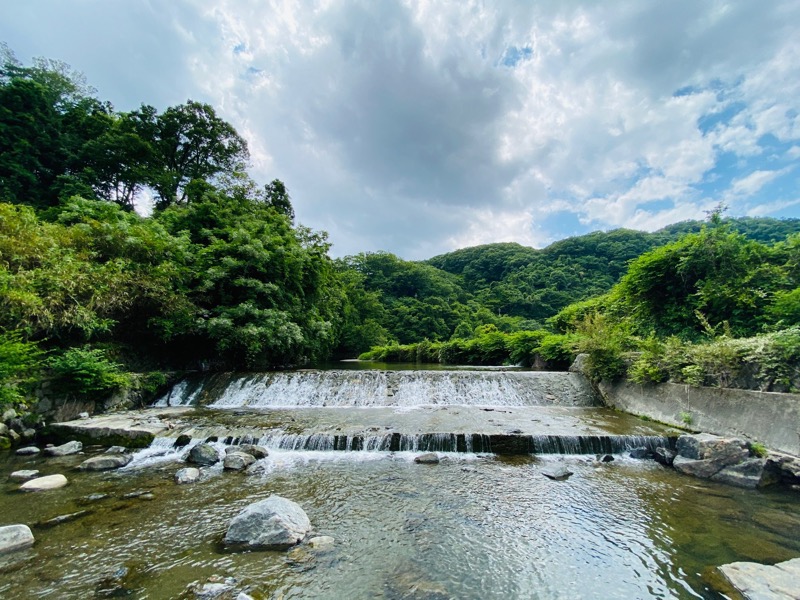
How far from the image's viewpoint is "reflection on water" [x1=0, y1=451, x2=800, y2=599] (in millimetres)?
3213

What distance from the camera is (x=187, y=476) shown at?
5777 millimetres

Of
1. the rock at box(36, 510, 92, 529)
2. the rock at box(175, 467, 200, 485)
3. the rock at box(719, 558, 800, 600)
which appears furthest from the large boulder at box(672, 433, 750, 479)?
the rock at box(36, 510, 92, 529)

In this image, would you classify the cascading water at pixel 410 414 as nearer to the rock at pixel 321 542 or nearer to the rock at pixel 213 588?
the rock at pixel 321 542

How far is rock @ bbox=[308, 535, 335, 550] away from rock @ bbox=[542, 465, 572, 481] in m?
4.05

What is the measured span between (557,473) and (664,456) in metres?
2.53

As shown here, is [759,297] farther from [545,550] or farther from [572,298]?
[572,298]

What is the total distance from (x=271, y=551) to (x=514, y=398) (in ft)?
31.9

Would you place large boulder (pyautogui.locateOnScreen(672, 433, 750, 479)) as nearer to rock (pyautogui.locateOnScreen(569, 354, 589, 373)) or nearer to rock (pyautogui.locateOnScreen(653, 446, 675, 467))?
rock (pyautogui.locateOnScreen(653, 446, 675, 467))

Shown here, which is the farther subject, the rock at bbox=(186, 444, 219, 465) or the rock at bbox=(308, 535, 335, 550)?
the rock at bbox=(186, 444, 219, 465)

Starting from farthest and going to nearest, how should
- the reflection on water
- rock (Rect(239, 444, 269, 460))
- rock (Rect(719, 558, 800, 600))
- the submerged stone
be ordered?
rock (Rect(239, 444, 269, 460)), the submerged stone, the reflection on water, rock (Rect(719, 558, 800, 600))

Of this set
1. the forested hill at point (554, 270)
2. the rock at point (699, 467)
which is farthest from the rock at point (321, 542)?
the forested hill at point (554, 270)

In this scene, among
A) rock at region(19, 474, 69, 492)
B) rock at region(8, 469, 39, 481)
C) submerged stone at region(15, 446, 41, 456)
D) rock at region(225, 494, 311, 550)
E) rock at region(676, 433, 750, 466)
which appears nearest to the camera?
rock at region(225, 494, 311, 550)

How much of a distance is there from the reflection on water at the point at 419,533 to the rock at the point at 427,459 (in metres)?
0.30

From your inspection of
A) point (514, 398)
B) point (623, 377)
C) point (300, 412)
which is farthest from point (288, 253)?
point (623, 377)
